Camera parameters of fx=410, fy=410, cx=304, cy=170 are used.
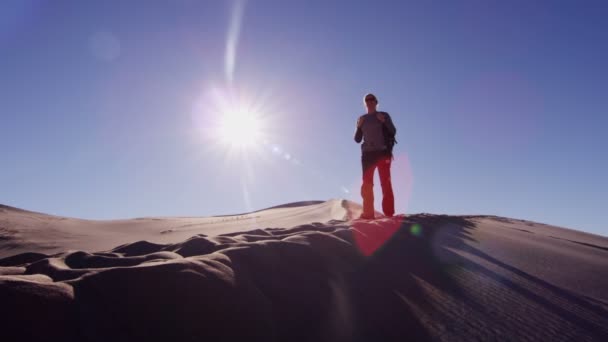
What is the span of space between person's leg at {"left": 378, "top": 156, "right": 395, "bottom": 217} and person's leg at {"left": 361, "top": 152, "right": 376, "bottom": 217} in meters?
0.11

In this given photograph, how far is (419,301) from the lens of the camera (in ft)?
5.04

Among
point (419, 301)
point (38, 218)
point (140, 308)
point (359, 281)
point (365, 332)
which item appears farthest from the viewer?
point (38, 218)

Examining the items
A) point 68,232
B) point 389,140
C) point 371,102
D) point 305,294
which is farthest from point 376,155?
point 305,294

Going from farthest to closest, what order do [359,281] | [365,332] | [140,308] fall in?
[359,281], [365,332], [140,308]

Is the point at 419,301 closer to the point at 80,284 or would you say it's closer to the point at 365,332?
the point at 365,332

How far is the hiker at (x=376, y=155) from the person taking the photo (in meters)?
5.25

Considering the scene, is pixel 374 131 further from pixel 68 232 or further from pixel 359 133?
pixel 68 232

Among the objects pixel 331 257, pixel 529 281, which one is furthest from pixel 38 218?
pixel 529 281

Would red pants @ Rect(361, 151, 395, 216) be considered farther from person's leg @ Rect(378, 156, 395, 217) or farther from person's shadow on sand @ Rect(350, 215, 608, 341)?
person's shadow on sand @ Rect(350, 215, 608, 341)

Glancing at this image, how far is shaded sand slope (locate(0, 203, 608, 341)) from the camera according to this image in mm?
1035

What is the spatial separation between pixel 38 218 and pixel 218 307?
4.11 metres

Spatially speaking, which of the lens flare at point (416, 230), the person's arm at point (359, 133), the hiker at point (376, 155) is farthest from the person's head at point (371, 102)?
the lens flare at point (416, 230)

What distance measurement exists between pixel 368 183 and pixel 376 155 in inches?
14.8

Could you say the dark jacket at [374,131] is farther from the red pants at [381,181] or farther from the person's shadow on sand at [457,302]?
the person's shadow on sand at [457,302]
